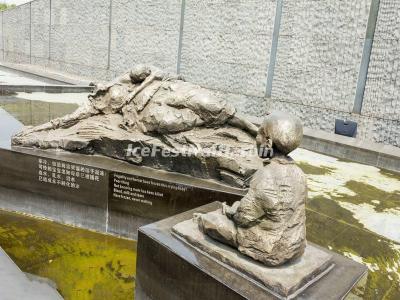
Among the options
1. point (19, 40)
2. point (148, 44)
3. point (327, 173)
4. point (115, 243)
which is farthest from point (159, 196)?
point (19, 40)

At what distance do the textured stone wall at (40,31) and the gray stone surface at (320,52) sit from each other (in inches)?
638

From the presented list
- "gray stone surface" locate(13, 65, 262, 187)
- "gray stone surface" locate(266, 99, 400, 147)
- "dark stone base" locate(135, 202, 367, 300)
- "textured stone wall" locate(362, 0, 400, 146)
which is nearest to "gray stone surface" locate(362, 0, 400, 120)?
"textured stone wall" locate(362, 0, 400, 146)

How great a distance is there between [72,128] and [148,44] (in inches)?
414

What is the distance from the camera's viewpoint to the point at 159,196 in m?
3.79

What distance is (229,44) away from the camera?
1107cm

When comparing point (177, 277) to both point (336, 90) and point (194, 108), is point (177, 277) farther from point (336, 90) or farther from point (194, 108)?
point (336, 90)

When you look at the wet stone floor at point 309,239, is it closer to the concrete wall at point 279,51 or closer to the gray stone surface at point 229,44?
the concrete wall at point 279,51

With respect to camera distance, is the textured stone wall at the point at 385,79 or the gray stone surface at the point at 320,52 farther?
the gray stone surface at the point at 320,52

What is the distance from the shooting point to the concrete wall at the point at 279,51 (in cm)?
813

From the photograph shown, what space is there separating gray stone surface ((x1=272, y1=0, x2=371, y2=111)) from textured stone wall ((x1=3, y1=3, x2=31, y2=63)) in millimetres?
19274

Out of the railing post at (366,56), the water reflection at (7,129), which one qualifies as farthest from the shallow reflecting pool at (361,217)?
the water reflection at (7,129)

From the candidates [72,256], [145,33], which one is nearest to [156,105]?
[72,256]

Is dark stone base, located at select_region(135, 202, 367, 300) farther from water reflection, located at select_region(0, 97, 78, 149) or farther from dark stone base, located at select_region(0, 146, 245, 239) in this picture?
water reflection, located at select_region(0, 97, 78, 149)

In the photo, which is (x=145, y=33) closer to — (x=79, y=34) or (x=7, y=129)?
(x=79, y=34)
